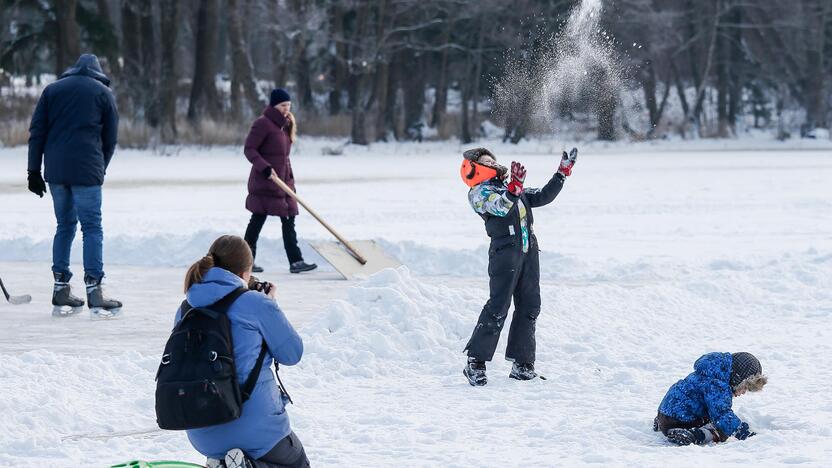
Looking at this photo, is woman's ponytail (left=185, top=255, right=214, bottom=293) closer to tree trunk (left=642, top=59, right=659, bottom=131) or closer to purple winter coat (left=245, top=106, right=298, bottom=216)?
purple winter coat (left=245, top=106, right=298, bottom=216)

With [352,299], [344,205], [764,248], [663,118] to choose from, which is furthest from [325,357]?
[663,118]

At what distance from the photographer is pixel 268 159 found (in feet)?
37.9

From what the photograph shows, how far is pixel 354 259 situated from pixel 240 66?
29634 millimetres

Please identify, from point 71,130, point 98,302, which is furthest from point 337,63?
point 71,130

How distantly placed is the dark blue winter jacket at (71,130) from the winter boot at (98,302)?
0.81 m

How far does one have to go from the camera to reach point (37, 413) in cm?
600

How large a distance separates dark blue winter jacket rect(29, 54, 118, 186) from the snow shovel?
2.56 metres

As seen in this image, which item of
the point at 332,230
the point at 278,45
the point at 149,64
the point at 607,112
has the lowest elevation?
the point at 332,230

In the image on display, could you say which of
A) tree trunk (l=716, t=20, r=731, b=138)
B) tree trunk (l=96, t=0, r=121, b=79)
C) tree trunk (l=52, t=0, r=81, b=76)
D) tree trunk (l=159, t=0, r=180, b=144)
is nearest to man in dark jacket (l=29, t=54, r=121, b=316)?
tree trunk (l=159, t=0, r=180, b=144)

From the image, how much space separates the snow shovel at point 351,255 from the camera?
11.3 m

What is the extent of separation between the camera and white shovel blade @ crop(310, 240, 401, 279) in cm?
1135

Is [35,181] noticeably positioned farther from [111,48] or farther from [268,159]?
[111,48]

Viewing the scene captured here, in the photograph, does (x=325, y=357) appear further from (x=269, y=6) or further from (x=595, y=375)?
(x=269, y=6)

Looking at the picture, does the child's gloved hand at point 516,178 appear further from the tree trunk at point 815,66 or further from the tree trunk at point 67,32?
the tree trunk at point 815,66
